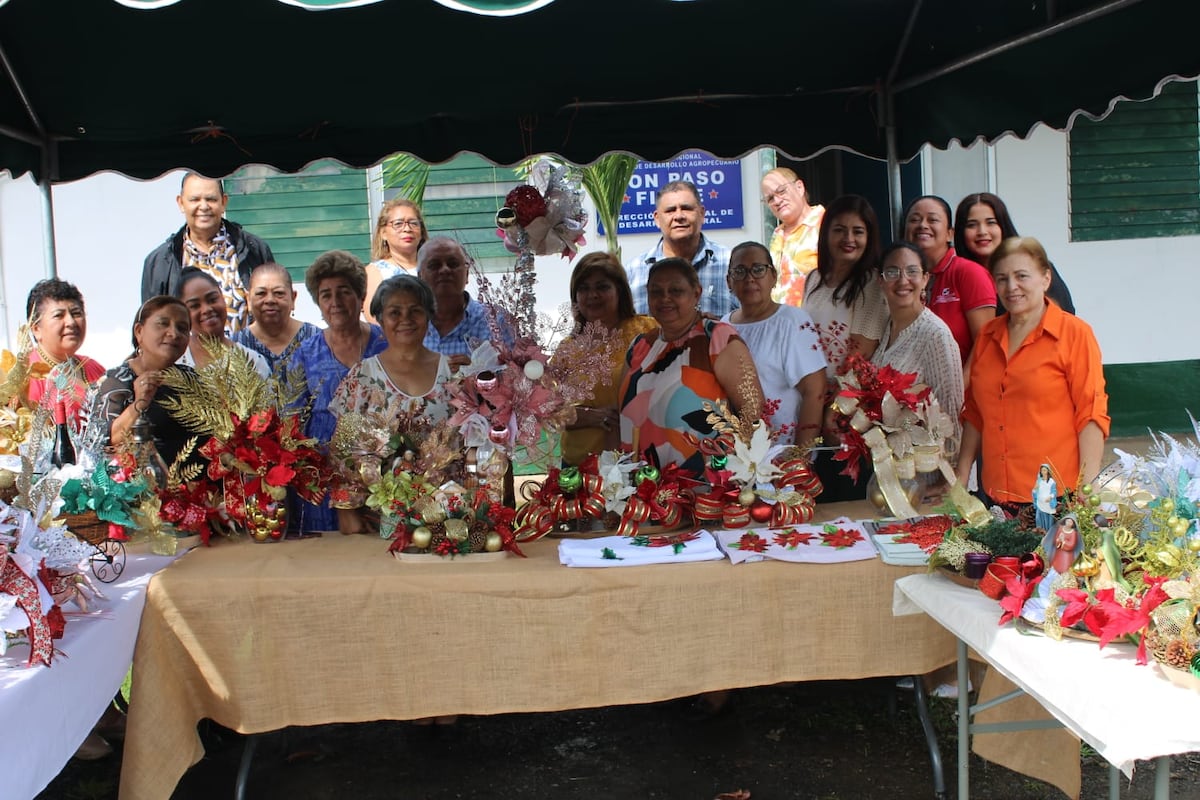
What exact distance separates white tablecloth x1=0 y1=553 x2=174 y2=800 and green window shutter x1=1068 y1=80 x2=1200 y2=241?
722 centimetres

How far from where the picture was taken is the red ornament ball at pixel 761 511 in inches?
124

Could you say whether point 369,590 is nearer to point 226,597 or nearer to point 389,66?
point 226,597

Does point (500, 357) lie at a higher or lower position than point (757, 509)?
higher

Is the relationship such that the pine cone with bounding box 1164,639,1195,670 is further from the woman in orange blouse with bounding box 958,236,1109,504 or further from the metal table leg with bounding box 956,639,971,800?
the woman in orange blouse with bounding box 958,236,1109,504

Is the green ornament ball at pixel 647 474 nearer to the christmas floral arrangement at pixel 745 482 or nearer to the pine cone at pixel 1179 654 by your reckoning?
the christmas floral arrangement at pixel 745 482

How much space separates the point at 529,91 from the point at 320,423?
1861 millimetres

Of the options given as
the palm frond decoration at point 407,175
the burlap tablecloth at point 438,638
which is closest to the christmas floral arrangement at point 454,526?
the burlap tablecloth at point 438,638

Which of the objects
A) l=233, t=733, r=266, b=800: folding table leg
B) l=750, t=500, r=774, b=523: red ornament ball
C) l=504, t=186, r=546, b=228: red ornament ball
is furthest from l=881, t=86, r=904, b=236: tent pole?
l=233, t=733, r=266, b=800: folding table leg

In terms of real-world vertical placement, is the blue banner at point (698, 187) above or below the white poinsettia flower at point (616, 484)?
above

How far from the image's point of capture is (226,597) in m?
2.80

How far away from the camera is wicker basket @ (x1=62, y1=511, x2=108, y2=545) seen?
285 cm

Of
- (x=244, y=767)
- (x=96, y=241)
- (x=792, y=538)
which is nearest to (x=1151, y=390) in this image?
(x=792, y=538)

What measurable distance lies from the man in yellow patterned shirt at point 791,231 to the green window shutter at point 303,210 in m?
3.35

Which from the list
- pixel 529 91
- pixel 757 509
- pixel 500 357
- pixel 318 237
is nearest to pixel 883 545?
pixel 757 509
